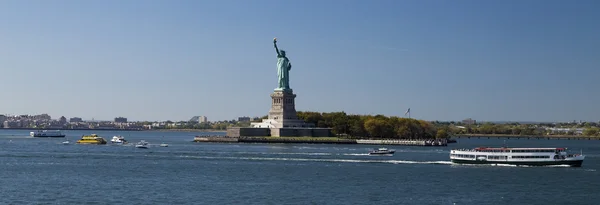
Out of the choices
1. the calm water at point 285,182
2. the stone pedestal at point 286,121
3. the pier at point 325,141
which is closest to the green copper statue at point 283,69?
the stone pedestal at point 286,121

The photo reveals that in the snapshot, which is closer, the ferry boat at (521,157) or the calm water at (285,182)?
the calm water at (285,182)

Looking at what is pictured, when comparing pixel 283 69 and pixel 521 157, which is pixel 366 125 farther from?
pixel 521 157

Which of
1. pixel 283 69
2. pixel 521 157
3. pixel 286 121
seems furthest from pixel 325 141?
pixel 521 157

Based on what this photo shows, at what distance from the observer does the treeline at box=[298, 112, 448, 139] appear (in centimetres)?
15062

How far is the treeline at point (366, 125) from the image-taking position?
15062 centimetres

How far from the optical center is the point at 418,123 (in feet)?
526

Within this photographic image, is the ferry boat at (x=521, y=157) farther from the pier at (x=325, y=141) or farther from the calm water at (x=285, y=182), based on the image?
the pier at (x=325, y=141)

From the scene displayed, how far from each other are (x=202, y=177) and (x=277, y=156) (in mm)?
28922

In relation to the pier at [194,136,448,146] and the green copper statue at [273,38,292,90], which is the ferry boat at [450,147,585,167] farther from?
the green copper statue at [273,38,292,90]

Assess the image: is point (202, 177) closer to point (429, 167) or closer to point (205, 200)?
point (205, 200)

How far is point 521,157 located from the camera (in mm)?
78062

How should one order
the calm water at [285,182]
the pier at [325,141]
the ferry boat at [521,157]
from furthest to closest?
1. the pier at [325,141]
2. the ferry boat at [521,157]
3. the calm water at [285,182]

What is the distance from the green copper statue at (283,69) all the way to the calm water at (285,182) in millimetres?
55767

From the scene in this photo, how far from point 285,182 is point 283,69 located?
267ft
